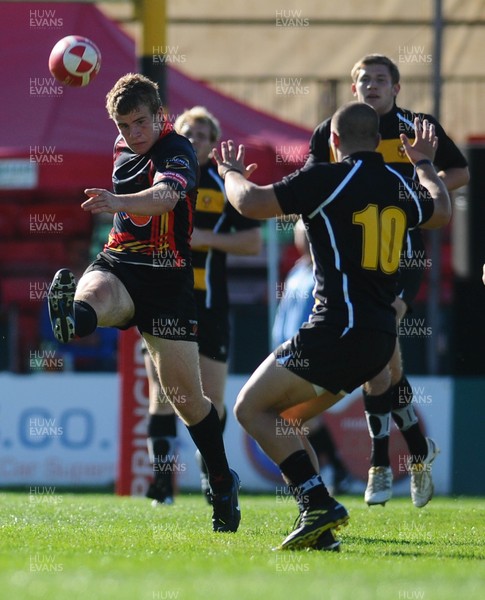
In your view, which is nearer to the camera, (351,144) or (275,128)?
(351,144)

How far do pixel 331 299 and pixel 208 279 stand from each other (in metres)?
3.04

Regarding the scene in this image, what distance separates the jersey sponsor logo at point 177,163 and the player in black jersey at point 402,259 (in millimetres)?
1467

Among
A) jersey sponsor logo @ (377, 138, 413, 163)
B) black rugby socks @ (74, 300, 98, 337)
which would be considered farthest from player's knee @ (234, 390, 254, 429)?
jersey sponsor logo @ (377, 138, 413, 163)

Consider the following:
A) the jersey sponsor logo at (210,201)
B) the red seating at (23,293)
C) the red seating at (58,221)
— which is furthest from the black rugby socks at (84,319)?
the red seating at (58,221)

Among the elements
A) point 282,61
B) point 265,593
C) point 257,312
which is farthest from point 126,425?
point 282,61

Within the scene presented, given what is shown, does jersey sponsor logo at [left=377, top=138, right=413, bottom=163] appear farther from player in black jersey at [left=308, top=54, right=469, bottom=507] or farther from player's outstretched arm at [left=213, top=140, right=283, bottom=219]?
player's outstretched arm at [left=213, top=140, right=283, bottom=219]

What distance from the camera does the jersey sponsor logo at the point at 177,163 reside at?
688 centimetres

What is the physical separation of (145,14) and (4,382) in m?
4.32

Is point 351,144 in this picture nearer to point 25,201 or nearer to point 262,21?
point 262,21

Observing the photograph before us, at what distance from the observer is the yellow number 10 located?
250 inches

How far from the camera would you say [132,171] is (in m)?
7.21

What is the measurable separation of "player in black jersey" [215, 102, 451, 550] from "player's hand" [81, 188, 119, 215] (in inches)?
22.7

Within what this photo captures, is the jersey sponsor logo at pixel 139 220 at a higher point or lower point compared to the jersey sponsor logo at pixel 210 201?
lower

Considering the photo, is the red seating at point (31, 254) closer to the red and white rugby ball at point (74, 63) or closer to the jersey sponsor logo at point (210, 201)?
the jersey sponsor logo at point (210, 201)
